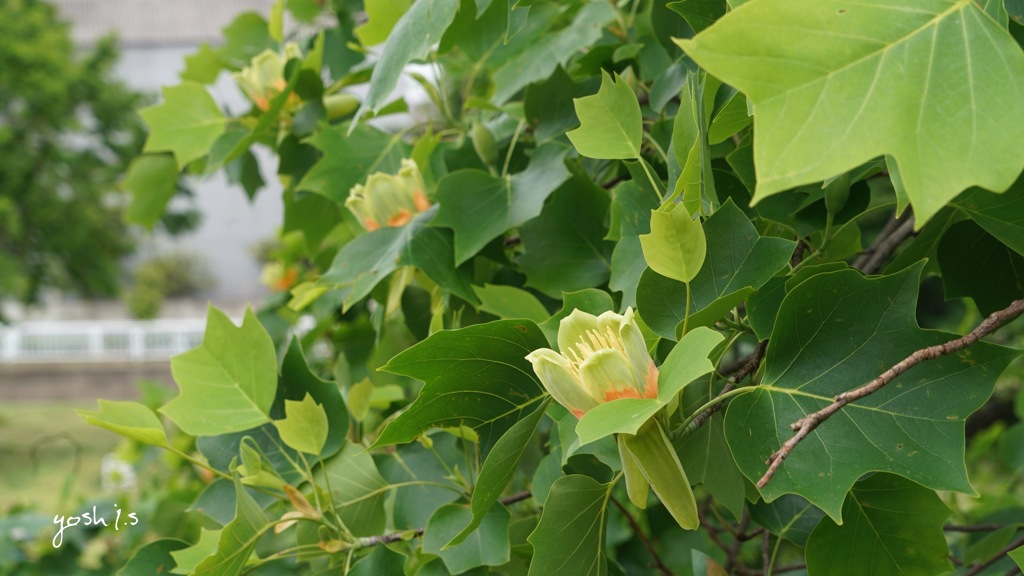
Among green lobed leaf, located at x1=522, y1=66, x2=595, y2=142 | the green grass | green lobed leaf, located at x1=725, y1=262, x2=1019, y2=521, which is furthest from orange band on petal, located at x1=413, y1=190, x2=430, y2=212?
the green grass

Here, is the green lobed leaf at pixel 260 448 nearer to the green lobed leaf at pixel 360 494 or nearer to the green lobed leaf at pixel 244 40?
the green lobed leaf at pixel 360 494

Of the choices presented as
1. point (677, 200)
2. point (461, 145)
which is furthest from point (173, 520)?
point (677, 200)

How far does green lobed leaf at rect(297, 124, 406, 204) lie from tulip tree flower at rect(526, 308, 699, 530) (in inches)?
15.8

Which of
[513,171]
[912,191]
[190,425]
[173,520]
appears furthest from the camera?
[173,520]

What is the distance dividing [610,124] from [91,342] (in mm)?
10481

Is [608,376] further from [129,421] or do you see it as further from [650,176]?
[129,421]

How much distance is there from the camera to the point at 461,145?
729 mm

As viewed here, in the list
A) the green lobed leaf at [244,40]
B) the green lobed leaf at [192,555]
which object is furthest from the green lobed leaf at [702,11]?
the green lobed leaf at [244,40]

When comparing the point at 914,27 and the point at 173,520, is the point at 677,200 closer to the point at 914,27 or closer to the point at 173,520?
the point at 914,27

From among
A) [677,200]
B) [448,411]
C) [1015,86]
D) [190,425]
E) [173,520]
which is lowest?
[173,520]

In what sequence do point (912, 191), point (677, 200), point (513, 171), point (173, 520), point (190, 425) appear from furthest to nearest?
1. point (173, 520)
2. point (513, 171)
3. point (190, 425)
4. point (677, 200)
5. point (912, 191)

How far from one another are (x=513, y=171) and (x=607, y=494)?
335mm

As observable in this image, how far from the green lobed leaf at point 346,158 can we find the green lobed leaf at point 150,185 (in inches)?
14.6

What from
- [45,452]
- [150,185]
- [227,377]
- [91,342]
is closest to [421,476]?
[227,377]
